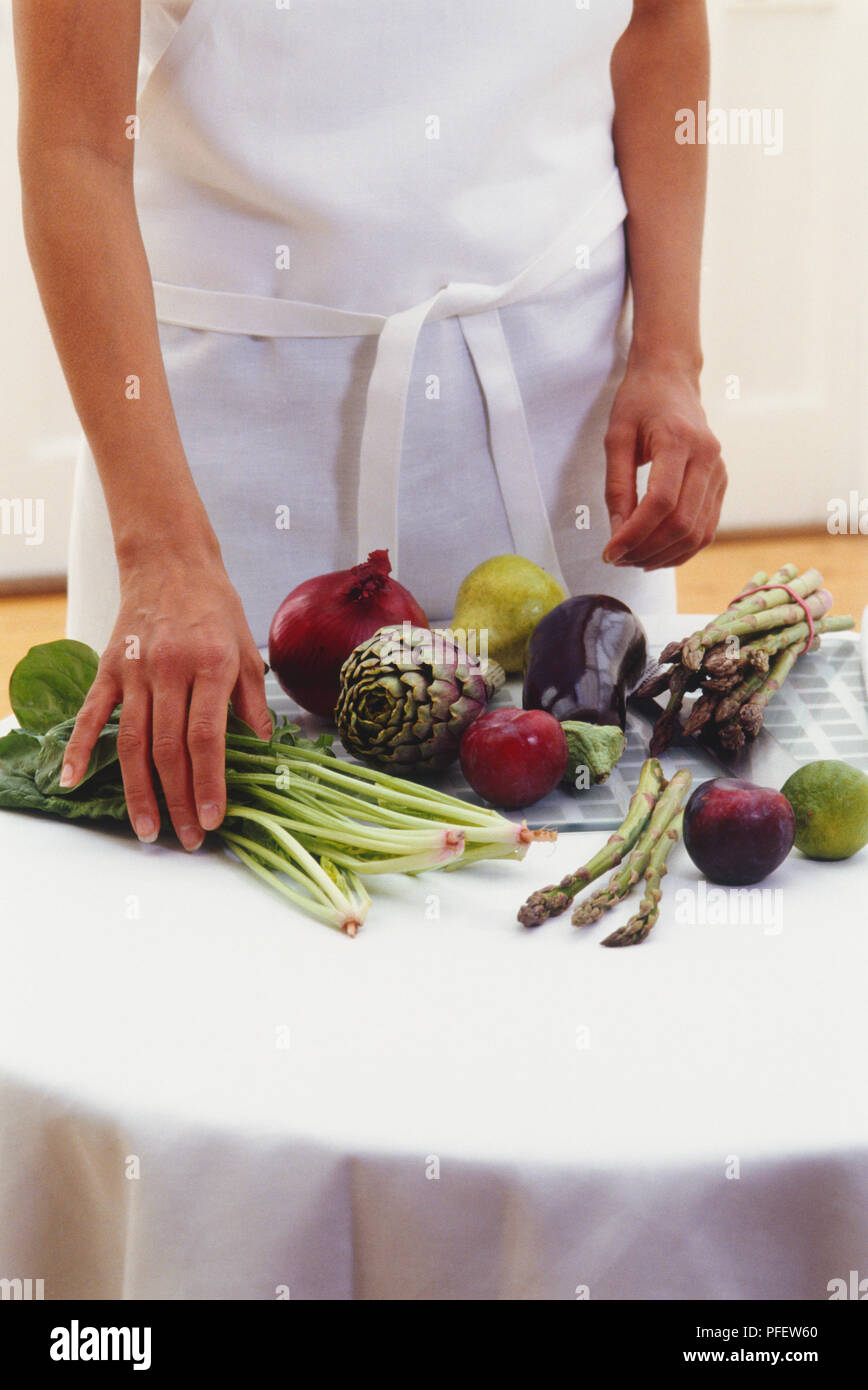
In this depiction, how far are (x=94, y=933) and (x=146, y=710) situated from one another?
161 millimetres

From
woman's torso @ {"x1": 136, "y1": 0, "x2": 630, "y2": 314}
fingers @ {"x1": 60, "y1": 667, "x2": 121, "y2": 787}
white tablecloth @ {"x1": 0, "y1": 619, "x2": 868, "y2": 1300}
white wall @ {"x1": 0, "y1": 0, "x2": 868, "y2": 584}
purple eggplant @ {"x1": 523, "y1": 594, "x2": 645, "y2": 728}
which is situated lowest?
white tablecloth @ {"x1": 0, "y1": 619, "x2": 868, "y2": 1300}

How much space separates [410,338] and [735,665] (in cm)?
40

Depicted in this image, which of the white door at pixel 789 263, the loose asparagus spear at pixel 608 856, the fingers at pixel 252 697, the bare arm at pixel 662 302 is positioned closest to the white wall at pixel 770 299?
the white door at pixel 789 263

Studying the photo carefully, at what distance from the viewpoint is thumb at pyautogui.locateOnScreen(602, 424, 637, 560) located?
116 centimetres

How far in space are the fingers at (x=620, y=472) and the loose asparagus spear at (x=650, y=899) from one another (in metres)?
0.43

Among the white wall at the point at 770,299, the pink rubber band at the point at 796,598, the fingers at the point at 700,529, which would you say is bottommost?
the pink rubber band at the point at 796,598

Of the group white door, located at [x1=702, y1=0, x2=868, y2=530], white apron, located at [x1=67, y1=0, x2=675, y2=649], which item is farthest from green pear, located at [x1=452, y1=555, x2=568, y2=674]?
white door, located at [x1=702, y1=0, x2=868, y2=530]

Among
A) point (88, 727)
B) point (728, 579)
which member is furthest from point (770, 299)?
point (88, 727)

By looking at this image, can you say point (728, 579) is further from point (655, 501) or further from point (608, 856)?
point (608, 856)

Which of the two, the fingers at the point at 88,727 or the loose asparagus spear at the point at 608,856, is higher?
the fingers at the point at 88,727

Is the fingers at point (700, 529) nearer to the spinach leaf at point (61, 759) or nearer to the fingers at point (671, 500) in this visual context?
the fingers at point (671, 500)

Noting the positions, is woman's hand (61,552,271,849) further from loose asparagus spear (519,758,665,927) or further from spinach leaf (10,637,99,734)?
loose asparagus spear (519,758,665,927)

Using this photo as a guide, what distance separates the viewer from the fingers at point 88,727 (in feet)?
2.73

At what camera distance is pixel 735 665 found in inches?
37.1
